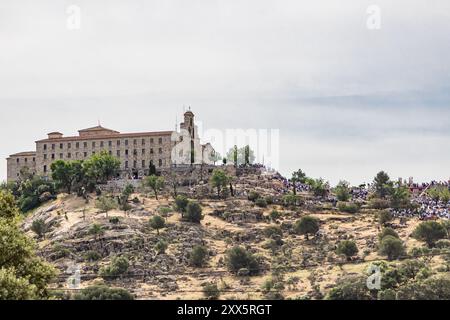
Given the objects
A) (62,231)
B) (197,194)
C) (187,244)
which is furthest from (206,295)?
(197,194)

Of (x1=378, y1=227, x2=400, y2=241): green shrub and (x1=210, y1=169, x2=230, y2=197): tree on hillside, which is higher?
(x1=210, y1=169, x2=230, y2=197): tree on hillside

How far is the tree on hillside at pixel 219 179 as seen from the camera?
128 m

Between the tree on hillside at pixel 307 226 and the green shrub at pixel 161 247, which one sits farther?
the tree on hillside at pixel 307 226

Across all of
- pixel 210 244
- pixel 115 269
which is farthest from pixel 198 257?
pixel 115 269

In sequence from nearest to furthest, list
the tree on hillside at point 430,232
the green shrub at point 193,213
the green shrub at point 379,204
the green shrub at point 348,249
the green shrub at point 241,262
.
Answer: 1. the green shrub at point 241,262
2. the green shrub at point 348,249
3. the tree on hillside at point 430,232
4. the green shrub at point 193,213
5. the green shrub at point 379,204

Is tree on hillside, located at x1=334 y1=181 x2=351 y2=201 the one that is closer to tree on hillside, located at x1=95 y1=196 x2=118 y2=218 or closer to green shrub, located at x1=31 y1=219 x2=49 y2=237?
tree on hillside, located at x1=95 y1=196 x2=118 y2=218

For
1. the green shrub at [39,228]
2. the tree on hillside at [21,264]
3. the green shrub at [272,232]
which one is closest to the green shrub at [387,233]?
the green shrub at [272,232]

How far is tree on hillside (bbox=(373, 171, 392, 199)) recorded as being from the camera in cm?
13025

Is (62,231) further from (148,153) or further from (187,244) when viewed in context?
(148,153)

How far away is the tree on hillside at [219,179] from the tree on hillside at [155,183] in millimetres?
8091

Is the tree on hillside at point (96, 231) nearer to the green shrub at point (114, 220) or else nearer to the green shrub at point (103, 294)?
the green shrub at point (114, 220)

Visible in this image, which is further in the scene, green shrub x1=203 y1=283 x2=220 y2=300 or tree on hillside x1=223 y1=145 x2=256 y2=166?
tree on hillside x1=223 y1=145 x2=256 y2=166

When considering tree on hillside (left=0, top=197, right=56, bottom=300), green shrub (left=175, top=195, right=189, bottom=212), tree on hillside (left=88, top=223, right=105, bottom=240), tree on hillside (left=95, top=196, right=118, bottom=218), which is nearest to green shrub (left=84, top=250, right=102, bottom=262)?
tree on hillside (left=88, top=223, right=105, bottom=240)

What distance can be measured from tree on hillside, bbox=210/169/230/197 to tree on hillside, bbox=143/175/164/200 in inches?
319
